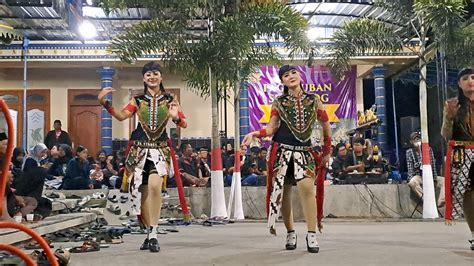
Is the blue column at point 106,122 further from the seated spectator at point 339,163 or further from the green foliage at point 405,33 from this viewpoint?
the green foliage at point 405,33

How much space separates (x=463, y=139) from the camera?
4.23 m

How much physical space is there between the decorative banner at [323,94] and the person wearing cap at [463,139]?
363 inches

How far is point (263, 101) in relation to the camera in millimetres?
13523

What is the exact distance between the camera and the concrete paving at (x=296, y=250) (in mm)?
3729

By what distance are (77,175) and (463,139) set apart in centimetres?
619

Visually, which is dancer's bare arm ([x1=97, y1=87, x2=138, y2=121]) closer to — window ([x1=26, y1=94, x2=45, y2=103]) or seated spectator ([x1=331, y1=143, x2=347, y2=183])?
Answer: seated spectator ([x1=331, y1=143, x2=347, y2=183])

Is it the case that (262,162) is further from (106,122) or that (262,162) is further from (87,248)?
(87,248)

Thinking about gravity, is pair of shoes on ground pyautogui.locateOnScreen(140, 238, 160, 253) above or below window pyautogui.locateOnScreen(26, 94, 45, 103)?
Result: below

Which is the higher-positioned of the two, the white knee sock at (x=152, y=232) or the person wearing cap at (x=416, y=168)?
the person wearing cap at (x=416, y=168)

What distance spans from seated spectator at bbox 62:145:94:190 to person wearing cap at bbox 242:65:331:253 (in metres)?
5.01

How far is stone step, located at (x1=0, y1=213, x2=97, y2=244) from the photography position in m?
4.09

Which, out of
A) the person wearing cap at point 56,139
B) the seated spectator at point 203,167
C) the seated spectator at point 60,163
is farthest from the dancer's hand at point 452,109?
the person wearing cap at point 56,139

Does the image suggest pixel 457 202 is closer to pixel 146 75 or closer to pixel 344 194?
pixel 146 75

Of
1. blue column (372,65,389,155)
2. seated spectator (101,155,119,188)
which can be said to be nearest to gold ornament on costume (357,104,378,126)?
blue column (372,65,389,155)
